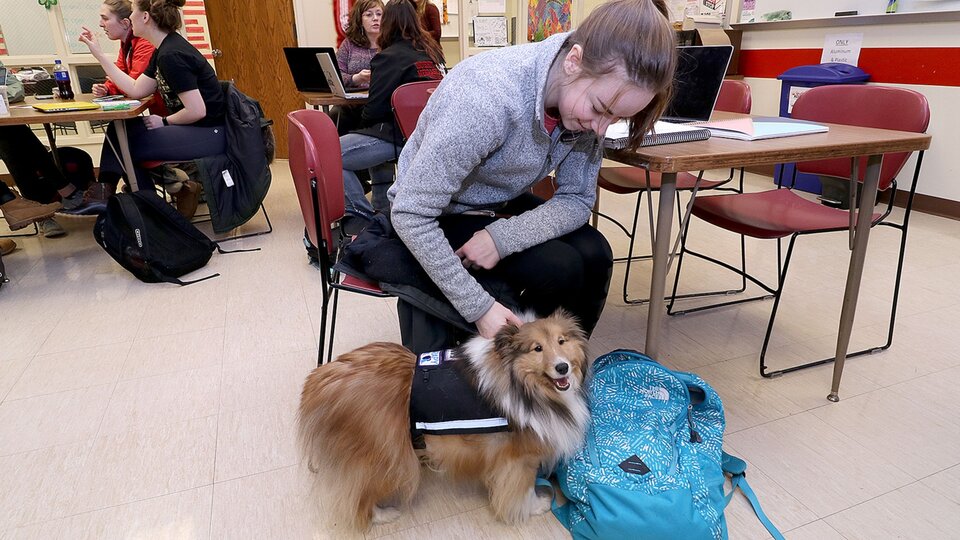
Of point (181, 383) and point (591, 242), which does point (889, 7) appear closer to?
point (591, 242)

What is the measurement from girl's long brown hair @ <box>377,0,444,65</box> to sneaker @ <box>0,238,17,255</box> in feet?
7.47

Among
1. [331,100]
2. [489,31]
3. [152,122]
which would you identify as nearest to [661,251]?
[331,100]

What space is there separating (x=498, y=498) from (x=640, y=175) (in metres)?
1.68

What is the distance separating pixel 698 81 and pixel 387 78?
153cm

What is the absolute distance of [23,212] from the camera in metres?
2.72

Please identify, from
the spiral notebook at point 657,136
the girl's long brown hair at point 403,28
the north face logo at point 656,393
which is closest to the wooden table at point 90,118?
the girl's long brown hair at point 403,28

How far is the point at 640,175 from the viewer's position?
2.44 metres

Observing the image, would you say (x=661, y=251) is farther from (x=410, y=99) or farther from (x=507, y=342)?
(x=410, y=99)

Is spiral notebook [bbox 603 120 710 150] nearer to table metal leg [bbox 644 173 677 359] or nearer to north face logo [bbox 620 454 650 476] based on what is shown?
table metal leg [bbox 644 173 677 359]

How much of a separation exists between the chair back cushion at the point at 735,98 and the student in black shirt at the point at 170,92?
8.34 ft

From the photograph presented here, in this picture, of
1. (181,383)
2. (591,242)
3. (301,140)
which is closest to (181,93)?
(181,383)

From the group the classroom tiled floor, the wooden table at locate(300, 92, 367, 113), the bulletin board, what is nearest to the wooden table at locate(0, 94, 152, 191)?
the classroom tiled floor

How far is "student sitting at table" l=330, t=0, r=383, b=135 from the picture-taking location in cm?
342

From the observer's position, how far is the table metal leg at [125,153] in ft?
8.77
